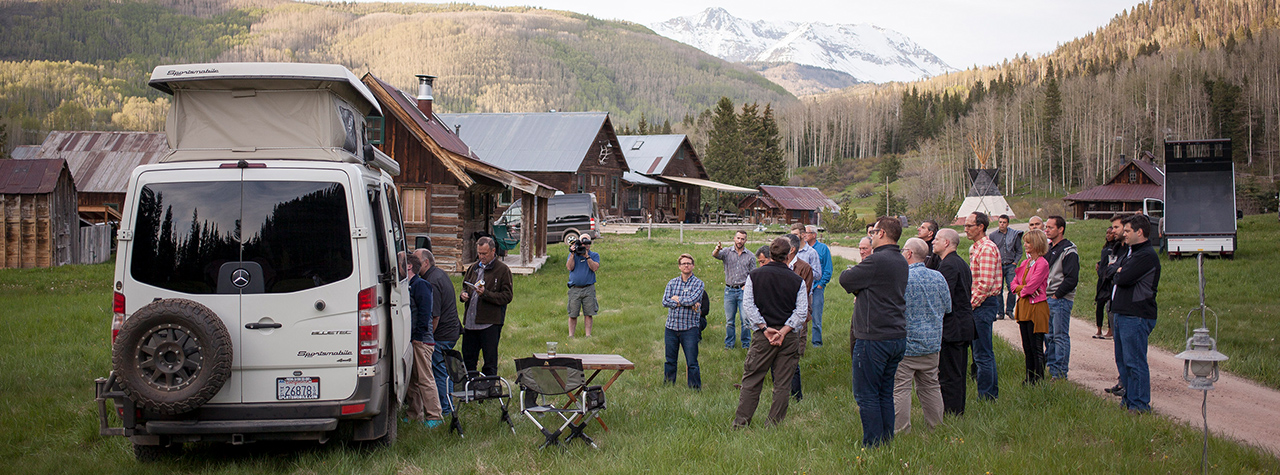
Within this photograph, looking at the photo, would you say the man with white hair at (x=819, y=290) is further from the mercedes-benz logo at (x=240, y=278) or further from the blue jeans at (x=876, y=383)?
the mercedes-benz logo at (x=240, y=278)

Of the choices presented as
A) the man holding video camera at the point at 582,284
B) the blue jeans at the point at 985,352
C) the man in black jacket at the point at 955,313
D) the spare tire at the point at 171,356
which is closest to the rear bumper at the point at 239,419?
the spare tire at the point at 171,356

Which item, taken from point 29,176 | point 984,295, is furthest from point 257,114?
point 29,176

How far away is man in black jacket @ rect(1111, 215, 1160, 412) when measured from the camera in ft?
22.2

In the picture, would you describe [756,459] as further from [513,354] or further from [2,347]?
[2,347]

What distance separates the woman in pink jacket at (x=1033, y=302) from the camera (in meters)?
7.73

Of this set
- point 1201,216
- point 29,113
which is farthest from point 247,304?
point 29,113

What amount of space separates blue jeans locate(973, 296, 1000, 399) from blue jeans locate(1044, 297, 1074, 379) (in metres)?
1.24

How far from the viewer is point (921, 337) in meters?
5.94

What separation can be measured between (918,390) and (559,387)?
2980mm

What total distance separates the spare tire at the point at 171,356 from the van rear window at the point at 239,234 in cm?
30

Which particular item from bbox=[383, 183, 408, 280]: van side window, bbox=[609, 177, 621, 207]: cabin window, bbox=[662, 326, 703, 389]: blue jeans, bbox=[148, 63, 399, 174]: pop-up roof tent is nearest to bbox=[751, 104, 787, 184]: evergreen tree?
bbox=[609, 177, 621, 207]: cabin window

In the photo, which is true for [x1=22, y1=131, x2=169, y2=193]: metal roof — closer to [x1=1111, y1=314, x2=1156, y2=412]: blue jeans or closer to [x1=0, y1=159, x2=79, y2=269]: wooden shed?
[x1=0, y1=159, x2=79, y2=269]: wooden shed

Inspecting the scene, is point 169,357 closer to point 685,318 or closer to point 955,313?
point 685,318

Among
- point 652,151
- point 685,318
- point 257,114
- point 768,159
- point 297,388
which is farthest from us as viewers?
point 768,159
